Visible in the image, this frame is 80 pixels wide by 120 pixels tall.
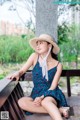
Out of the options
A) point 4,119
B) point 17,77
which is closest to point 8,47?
point 17,77

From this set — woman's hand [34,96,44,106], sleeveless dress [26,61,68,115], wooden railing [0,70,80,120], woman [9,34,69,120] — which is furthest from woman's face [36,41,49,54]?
woman's hand [34,96,44,106]

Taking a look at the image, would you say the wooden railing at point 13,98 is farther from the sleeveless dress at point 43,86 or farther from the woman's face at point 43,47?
the woman's face at point 43,47

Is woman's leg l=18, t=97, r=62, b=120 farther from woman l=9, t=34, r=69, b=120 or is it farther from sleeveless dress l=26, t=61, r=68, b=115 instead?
sleeveless dress l=26, t=61, r=68, b=115

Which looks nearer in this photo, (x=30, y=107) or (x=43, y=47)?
(x=30, y=107)

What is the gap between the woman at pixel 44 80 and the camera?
104 inches

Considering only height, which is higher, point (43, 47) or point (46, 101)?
point (43, 47)

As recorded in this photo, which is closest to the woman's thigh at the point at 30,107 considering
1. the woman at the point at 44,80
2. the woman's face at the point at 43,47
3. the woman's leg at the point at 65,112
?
the woman at the point at 44,80

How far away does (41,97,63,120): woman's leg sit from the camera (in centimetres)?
238

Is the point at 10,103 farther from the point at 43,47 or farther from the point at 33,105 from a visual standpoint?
the point at 43,47

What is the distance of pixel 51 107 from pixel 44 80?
1.57ft

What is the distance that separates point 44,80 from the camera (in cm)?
292

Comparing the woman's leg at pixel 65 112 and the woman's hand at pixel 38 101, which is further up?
the woman's hand at pixel 38 101

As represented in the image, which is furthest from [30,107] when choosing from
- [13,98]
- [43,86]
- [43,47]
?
[43,47]

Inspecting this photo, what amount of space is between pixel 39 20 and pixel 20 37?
0.46m
